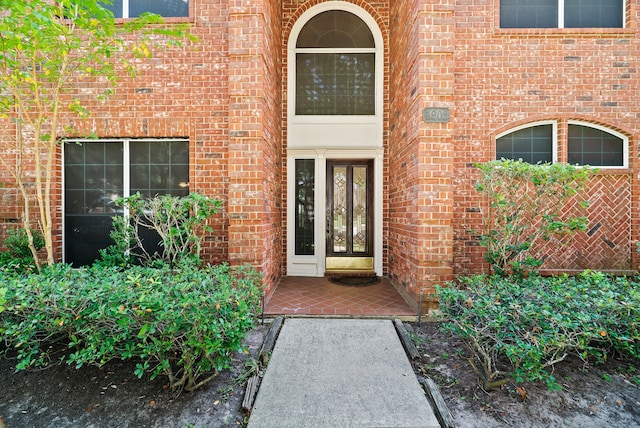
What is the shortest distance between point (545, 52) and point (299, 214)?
195 inches

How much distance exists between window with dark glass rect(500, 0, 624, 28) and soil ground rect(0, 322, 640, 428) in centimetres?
499

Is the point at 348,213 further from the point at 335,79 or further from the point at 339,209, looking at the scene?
the point at 335,79

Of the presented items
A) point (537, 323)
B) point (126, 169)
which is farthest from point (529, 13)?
point (126, 169)

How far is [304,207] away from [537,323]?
4.24 m

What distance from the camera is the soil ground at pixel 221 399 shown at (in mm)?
2162

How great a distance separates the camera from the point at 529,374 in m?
2.21

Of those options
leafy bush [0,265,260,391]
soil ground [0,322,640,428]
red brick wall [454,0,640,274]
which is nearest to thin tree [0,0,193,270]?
leafy bush [0,265,260,391]

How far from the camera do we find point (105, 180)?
4754 millimetres

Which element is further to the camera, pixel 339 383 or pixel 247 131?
pixel 247 131

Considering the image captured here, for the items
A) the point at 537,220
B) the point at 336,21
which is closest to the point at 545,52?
the point at 537,220

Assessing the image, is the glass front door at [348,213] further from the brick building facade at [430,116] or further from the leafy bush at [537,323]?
the leafy bush at [537,323]

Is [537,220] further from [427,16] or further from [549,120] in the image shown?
[427,16]

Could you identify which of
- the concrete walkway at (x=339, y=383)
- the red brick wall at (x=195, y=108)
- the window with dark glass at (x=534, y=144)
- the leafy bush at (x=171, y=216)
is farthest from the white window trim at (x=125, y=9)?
the window with dark glass at (x=534, y=144)

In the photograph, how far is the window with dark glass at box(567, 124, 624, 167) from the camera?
4652mm
